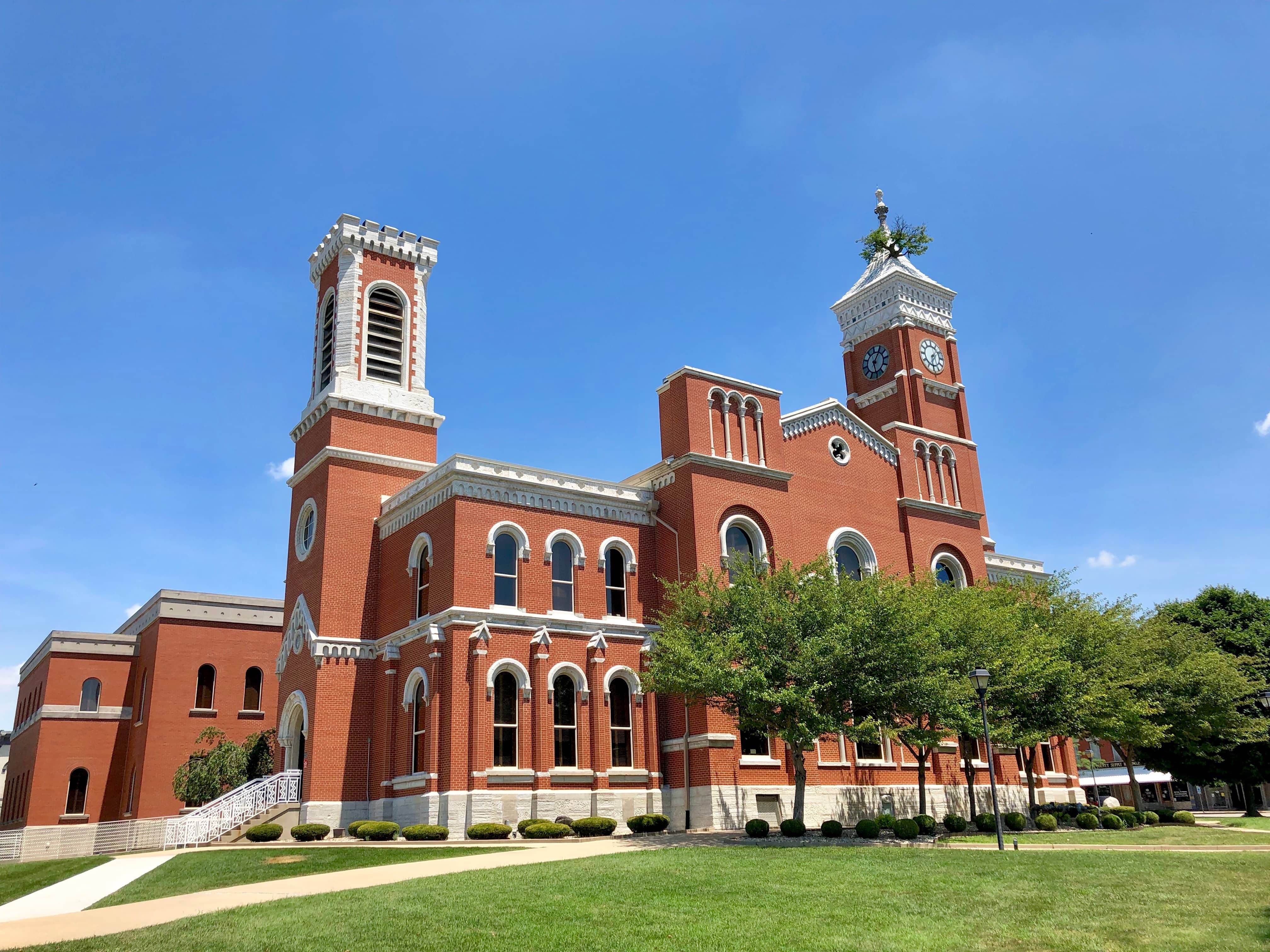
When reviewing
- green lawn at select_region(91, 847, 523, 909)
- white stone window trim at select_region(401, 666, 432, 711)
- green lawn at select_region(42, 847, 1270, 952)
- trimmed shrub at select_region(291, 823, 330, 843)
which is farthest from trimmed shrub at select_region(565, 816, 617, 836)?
green lawn at select_region(42, 847, 1270, 952)

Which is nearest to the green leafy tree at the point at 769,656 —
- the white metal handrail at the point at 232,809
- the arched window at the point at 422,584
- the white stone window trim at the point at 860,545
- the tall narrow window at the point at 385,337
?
the arched window at the point at 422,584

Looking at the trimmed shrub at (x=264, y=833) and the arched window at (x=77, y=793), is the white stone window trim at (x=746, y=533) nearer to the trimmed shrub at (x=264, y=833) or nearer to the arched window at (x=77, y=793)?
the trimmed shrub at (x=264, y=833)

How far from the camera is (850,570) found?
3912cm

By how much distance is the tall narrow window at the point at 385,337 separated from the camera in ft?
131

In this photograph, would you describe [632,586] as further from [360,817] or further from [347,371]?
[347,371]

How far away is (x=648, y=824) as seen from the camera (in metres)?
28.9

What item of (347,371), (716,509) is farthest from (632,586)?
(347,371)

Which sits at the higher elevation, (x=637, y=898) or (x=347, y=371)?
(x=347, y=371)

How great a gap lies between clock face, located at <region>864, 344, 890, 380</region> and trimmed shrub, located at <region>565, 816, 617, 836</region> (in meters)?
27.5

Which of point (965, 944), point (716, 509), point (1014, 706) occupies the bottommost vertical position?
point (965, 944)

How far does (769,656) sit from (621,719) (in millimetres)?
7677

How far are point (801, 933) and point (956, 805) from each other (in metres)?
27.5

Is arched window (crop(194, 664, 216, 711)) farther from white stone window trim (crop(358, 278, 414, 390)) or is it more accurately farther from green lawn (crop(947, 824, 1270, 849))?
green lawn (crop(947, 824, 1270, 849))

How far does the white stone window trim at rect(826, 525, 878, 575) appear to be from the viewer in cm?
3884
